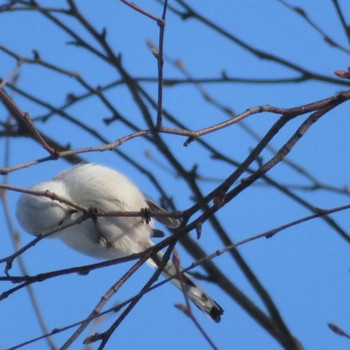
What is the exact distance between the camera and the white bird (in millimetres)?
2872

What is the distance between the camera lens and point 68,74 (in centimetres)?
360

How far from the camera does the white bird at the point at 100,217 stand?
9.42ft

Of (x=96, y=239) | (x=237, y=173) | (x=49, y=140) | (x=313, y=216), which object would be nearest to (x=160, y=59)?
(x=237, y=173)

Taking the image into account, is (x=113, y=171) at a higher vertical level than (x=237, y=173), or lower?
higher

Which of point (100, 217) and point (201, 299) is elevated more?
point (100, 217)

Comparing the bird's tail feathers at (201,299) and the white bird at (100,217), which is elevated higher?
the white bird at (100,217)

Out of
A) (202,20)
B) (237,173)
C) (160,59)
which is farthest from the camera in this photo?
(202,20)

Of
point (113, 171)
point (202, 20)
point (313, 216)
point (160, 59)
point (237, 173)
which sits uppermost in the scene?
point (202, 20)

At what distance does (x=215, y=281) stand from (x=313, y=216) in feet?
3.29

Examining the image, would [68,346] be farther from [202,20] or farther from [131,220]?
[202,20]

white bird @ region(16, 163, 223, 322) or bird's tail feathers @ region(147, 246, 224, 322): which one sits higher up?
white bird @ region(16, 163, 223, 322)

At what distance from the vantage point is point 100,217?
294 cm

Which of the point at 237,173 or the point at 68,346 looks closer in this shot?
the point at 68,346

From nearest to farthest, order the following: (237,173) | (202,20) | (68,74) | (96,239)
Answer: (237,173)
(96,239)
(202,20)
(68,74)
